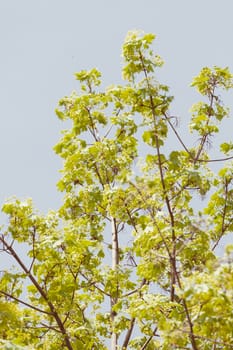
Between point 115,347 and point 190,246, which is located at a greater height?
point 190,246

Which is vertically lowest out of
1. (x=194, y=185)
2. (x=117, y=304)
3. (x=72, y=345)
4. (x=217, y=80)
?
(x=72, y=345)

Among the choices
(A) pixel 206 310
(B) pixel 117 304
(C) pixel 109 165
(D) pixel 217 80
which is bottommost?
(A) pixel 206 310

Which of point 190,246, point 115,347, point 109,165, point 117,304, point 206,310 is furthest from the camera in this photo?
point 109,165

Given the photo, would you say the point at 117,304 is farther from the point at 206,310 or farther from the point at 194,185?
the point at 206,310

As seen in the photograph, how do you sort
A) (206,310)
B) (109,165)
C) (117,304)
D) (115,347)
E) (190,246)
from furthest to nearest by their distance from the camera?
1. (109,165)
2. (115,347)
3. (117,304)
4. (190,246)
5. (206,310)

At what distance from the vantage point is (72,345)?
34.1 ft

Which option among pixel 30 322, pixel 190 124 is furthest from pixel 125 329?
pixel 190 124

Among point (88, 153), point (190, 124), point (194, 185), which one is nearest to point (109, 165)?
point (88, 153)

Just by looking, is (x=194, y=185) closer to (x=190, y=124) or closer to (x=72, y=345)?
(x=190, y=124)

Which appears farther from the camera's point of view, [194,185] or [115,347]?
[115,347]

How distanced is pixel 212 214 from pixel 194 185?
4.38 feet

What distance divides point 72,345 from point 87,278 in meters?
1.30

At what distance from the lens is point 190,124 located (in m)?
11.2

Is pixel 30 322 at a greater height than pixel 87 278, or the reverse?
pixel 87 278
